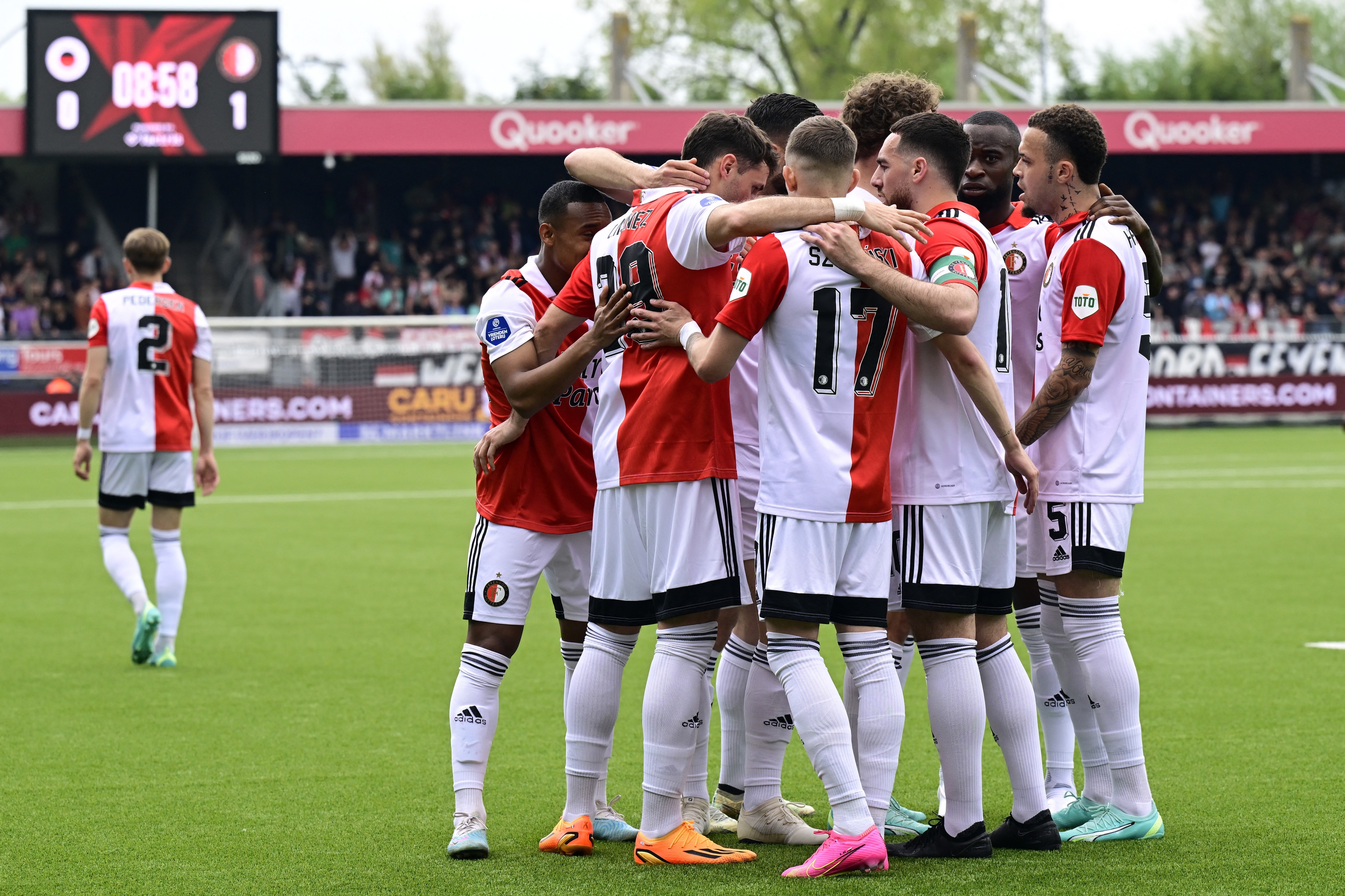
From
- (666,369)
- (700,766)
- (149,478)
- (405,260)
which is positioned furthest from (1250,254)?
(666,369)

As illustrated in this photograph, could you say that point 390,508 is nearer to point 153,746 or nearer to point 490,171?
point 153,746

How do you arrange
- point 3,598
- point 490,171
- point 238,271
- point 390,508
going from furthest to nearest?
point 490,171
point 238,271
point 390,508
point 3,598

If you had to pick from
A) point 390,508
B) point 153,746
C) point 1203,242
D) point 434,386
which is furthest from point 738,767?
point 1203,242

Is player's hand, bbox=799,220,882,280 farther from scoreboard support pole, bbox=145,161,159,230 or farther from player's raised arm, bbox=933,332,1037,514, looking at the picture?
scoreboard support pole, bbox=145,161,159,230

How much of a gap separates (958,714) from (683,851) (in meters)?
0.90

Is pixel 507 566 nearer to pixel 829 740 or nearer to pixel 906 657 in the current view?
pixel 829 740

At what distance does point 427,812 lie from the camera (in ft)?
16.9

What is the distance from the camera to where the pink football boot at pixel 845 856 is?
4160 millimetres

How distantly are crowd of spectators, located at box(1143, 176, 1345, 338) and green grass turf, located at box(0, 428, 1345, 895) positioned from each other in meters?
20.4

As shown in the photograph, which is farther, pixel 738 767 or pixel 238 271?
pixel 238 271

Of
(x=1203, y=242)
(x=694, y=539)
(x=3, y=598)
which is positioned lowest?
(x=3, y=598)

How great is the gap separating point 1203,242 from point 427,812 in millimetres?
33280

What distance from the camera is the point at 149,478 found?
8.34 metres

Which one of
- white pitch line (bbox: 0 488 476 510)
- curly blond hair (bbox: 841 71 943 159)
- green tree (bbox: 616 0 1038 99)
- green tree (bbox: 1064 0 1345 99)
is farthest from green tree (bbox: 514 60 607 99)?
curly blond hair (bbox: 841 71 943 159)
